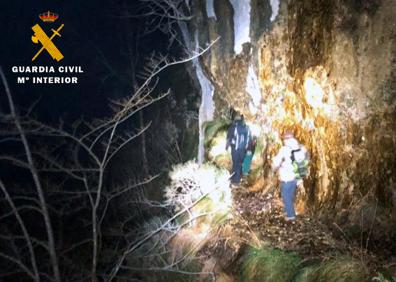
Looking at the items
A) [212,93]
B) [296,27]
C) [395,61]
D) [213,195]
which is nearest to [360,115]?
[395,61]

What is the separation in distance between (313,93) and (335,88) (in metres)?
0.62

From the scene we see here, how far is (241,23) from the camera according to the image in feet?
36.5

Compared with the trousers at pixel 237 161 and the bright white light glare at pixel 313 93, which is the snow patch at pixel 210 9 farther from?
the bright white light glare at pixel 313 93

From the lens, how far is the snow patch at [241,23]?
10.8 metres

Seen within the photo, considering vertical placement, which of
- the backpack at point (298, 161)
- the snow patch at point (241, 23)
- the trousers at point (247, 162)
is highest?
the snow patch at point (241, 23)

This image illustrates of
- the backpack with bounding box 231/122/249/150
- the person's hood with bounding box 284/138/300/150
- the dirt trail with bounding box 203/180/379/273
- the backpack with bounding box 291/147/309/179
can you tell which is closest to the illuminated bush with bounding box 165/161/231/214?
the dirt trail with bounding box 203/180/379/273

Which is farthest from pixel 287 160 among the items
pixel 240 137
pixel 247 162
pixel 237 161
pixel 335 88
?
pixel 247 162

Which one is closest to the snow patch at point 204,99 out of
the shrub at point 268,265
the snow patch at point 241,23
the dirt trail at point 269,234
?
the snow patch at point 241,23

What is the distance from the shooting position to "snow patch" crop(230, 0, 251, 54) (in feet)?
35.4

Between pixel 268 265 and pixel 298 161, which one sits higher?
pixel 298 161

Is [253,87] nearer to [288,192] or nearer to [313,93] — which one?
[313,93]

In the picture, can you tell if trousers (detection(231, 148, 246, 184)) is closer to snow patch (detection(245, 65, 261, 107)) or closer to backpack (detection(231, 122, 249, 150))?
backpack (detection(231, 122, 249, 150))

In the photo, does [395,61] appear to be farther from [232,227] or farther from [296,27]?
[232,227]

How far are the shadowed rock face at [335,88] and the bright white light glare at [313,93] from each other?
2 centimetres
